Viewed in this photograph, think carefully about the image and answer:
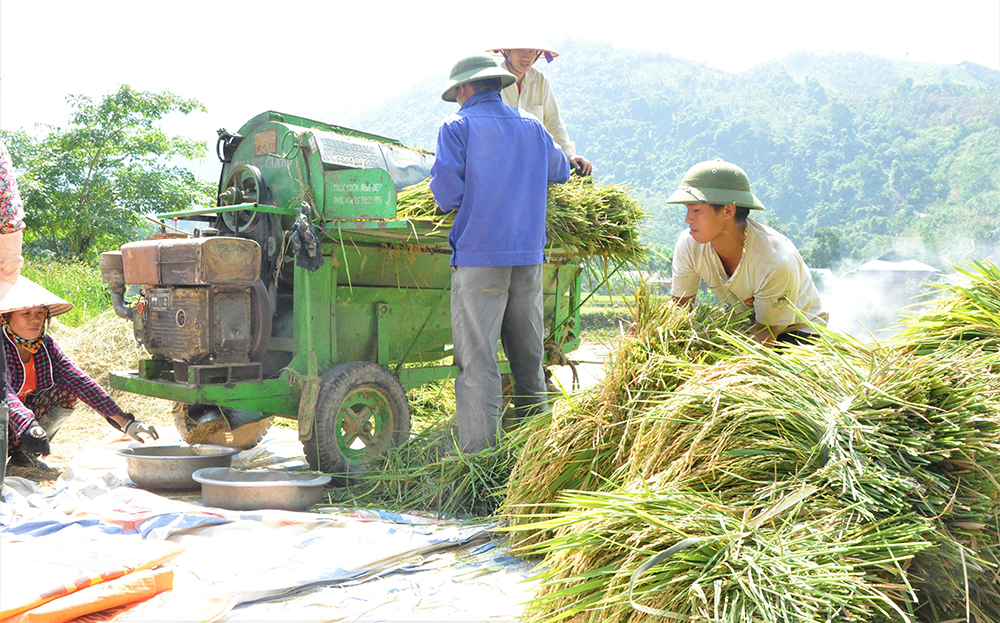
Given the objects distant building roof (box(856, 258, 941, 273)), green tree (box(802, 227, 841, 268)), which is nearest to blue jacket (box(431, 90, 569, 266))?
distant building roof (box(856, 258, 941, 273))

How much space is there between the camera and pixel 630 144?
395 ft

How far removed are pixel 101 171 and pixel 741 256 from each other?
732 inches

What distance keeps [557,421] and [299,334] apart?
212 cm

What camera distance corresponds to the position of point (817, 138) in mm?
104688

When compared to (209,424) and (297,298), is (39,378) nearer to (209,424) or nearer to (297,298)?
(209,424)

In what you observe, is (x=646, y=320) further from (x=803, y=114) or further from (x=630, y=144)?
(x=803, y=114)

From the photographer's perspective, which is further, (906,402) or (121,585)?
(121,585)

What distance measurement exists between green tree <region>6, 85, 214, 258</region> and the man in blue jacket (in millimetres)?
15182

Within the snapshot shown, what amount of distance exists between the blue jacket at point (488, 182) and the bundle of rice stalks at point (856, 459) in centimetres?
185

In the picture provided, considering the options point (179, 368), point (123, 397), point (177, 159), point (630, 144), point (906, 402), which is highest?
point (630, 144)

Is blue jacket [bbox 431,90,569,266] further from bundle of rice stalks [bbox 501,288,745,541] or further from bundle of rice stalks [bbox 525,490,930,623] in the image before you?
bundle of rice stalks [bbox 525,490,930,623]

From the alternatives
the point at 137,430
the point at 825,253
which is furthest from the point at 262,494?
the point at 825,253

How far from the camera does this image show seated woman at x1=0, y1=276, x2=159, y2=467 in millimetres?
4293

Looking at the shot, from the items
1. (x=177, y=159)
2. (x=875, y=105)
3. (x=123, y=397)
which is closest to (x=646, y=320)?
(x=123, y=397)
